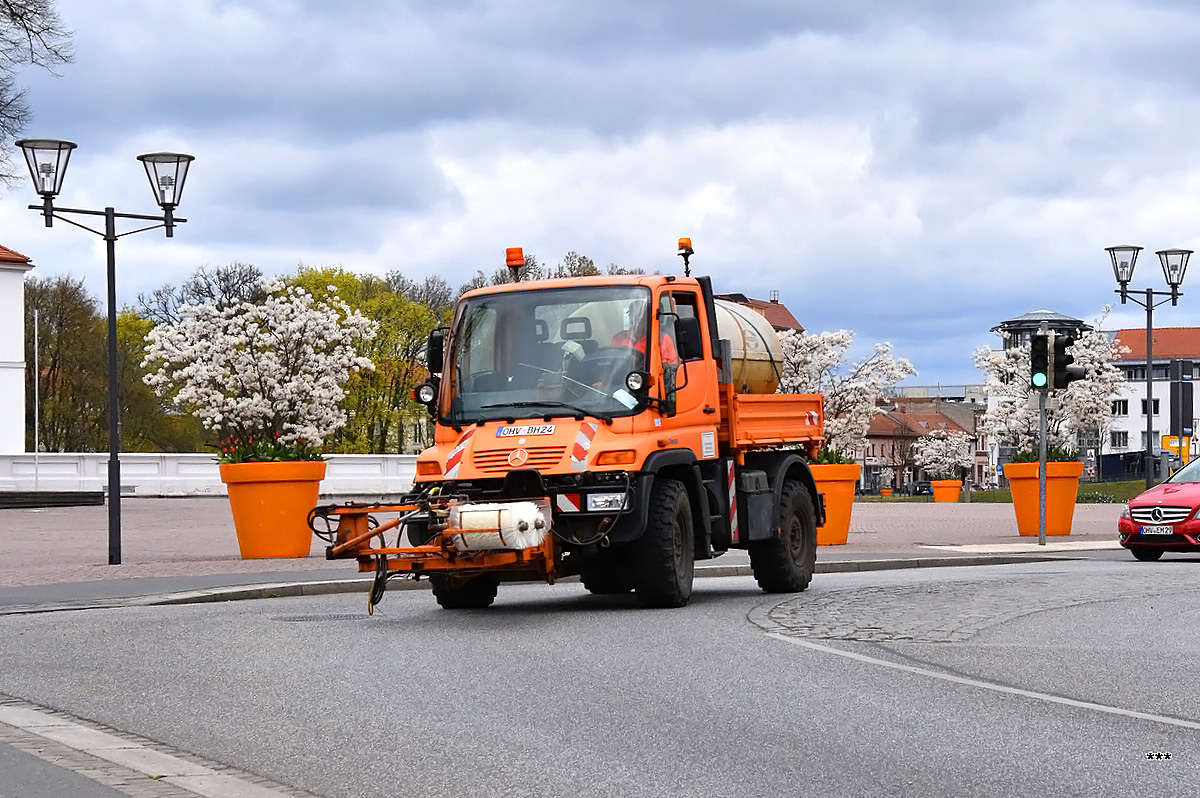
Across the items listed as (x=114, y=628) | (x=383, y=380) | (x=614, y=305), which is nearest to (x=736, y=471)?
(x=614, y=305)

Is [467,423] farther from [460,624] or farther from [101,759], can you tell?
[101,759]

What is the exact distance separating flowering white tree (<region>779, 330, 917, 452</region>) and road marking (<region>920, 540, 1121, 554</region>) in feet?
210

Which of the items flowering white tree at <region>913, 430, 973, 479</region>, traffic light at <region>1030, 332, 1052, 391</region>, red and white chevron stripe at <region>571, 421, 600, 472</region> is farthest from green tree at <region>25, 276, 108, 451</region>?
red and white chevron stripe at <region>571, 421, 600, 472</region>

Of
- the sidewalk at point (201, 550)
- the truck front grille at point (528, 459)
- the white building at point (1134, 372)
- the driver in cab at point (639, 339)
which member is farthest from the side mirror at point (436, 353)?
the white building at point (1134, 372)

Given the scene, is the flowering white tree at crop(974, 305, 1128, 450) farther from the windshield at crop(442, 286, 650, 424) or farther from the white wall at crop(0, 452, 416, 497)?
the windshield at crop(442, 286, 650, 424)

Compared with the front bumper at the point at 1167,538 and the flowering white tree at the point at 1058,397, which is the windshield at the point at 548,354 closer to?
the front bumper at the point at 1167,538

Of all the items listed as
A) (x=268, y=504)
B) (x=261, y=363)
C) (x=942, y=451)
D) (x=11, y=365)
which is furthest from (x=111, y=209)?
(x=942, y=451)

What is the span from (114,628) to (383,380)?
71.3 metres

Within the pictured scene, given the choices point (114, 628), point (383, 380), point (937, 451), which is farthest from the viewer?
point (937, 451)

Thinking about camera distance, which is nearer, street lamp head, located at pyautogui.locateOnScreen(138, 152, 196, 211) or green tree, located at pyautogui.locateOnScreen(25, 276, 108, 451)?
street lamp head, located at pyautogui.locateOnScreen(138, 152, 196, 211)

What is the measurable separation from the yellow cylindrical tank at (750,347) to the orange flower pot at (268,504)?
7356 mm

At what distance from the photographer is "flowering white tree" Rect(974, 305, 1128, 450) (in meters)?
93.6

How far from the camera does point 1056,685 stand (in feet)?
31.9

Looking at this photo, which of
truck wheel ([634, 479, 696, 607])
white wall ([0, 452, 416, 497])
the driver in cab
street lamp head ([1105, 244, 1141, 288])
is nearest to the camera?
truck wheel ([634, 479, 696, 607])
